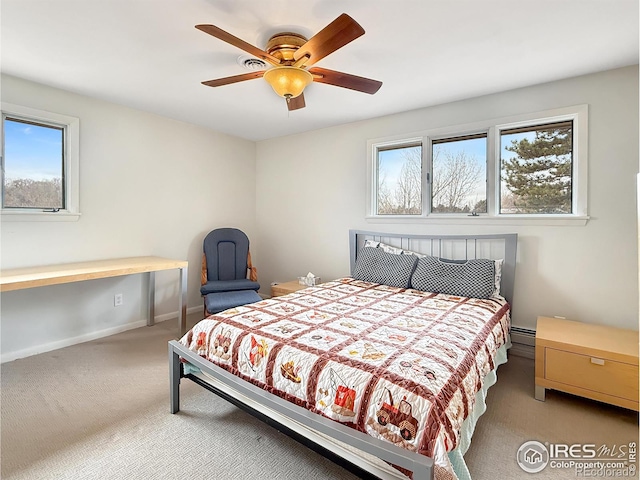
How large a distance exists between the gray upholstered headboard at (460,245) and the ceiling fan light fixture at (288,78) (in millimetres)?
2030

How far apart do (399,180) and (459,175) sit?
66 cm

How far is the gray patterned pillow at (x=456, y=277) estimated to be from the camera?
2.74 metres

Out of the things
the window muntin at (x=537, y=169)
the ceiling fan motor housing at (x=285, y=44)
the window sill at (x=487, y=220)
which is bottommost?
the window sill at (x=487, y=220)

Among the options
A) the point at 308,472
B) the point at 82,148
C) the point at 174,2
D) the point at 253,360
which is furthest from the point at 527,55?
the point at 82,148

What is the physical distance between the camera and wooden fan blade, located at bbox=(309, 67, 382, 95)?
205 centimetres

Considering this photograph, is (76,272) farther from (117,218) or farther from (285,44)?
(285,44)

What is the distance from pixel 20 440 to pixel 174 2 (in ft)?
8.45

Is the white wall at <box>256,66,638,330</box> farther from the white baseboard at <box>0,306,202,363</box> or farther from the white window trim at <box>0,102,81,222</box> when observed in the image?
the white window trim at <box>0,102,81,222</box>

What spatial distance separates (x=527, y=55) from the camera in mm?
2291

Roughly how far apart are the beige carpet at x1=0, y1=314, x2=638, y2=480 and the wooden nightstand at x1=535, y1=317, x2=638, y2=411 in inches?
5.9

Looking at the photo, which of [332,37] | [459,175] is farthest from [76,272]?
[459,175]

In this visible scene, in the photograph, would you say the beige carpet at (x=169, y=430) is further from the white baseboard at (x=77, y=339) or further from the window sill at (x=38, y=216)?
the window sill at (x=38, y=216)

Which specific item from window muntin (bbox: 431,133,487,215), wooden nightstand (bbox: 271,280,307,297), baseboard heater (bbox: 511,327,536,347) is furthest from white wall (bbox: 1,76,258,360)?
baseboard heater (bbox: 511,327,536,347)

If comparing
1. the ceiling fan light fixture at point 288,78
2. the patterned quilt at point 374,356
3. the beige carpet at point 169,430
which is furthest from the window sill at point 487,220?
the ceiling fan light fixture at point 288,78
